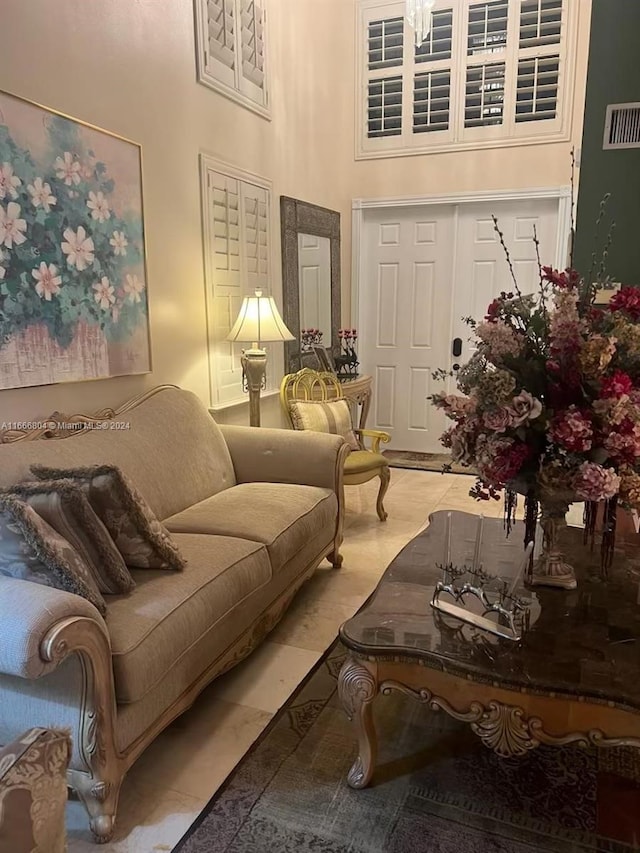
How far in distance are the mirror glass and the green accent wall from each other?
191 centimetres

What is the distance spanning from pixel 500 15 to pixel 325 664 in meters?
4.86

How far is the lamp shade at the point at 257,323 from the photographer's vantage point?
3477mm

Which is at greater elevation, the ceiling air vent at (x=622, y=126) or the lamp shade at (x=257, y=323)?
the ceiling air vent at (x=622, y=126)

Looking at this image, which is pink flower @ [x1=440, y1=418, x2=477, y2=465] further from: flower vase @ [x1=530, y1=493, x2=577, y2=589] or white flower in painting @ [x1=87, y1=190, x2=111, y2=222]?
white flower in painting @ [x1=87, y1=190, x2=111, y2=222]

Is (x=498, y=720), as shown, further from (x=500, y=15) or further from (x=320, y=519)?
(x=500, y=15)

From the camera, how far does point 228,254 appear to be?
12.0 ft

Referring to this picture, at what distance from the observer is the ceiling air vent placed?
3787 mm

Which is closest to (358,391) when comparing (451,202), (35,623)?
(451,202)

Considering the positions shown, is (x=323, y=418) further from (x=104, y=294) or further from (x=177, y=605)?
(x=177, y=605)

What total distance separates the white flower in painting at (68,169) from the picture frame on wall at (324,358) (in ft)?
8.24

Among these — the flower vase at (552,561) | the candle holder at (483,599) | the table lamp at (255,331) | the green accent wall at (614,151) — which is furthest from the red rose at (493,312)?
the green accent wall at (614,151)

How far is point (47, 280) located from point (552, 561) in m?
2.13

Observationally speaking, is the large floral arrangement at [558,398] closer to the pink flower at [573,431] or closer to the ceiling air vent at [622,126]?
the pink flower at [573,431]

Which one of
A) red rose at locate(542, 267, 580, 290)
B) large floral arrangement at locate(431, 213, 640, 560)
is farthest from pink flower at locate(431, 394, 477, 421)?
red rose at locate(542, 267, 580, 290)
